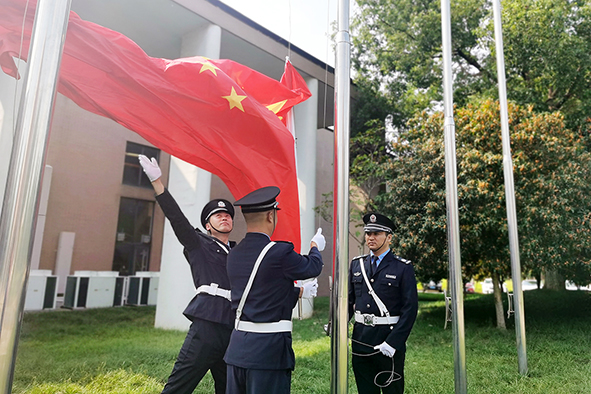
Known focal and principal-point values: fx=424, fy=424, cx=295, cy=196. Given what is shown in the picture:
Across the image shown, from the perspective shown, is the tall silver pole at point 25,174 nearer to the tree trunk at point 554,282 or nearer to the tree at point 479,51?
the tree at point 479,51

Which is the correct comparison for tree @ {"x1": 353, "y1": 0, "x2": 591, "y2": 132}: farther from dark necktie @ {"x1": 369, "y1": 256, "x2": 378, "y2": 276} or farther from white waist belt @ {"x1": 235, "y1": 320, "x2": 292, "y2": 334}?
white waist belt @ {"x1": 235, "y1": 320, "x2": 292, "y2": 334}

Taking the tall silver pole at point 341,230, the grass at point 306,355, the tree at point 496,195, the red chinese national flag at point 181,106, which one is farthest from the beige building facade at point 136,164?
the tall silver pole at point 341,230

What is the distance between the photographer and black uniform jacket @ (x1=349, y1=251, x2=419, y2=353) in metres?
3.61

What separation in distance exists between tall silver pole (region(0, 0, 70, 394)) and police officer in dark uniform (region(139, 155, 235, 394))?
1.25 meters

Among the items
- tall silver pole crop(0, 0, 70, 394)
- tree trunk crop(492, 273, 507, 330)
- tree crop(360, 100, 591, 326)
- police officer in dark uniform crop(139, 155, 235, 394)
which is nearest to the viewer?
tall silver pole crop(0, 0, 70, 394)

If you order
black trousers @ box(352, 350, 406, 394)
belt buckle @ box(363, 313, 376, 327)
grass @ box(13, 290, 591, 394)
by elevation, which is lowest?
grass @ box(13, 290, 591, 394)

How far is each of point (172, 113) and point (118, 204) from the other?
46.5ft

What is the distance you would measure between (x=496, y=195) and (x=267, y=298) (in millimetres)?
8276

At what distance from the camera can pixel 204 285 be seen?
3621 mm

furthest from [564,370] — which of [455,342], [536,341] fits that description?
[455,342]

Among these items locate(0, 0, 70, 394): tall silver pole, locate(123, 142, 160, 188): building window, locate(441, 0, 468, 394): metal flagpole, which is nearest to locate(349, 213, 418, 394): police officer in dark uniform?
locate(441, 0, 468, 394): metal flagpole

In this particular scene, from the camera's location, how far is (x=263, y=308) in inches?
109

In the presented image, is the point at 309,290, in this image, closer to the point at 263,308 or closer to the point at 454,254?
the point at 263,308

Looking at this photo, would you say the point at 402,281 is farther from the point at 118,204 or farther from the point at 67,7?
the point at 118,204
